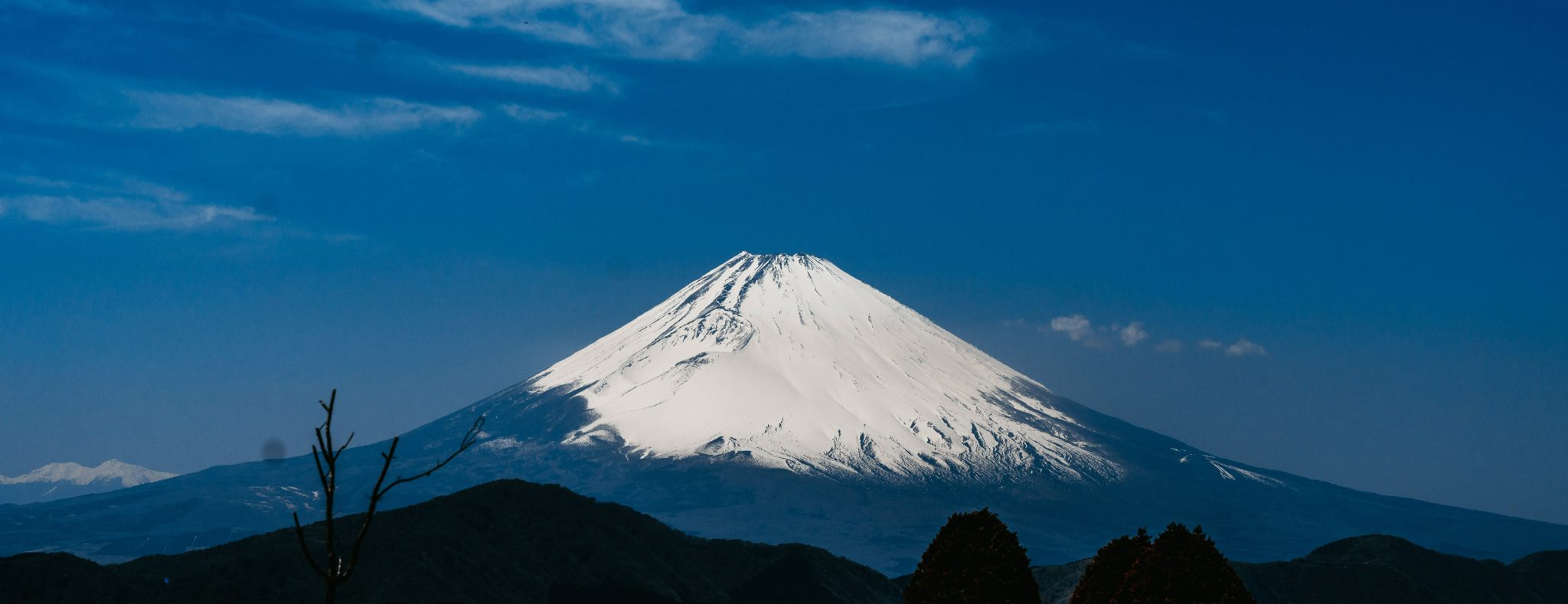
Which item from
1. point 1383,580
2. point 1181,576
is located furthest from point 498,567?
point 1383,580

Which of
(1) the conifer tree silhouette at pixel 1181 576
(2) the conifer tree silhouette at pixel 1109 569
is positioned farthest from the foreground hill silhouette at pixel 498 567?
(1) the conifer tree silhouette at pixel 1181 576

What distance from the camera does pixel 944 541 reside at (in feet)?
148

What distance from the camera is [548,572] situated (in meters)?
74.8

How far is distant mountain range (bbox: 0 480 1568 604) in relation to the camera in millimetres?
65062

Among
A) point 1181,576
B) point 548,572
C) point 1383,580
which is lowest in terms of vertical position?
point 1383,580

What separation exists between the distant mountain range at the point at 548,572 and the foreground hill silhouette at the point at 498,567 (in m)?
0.09

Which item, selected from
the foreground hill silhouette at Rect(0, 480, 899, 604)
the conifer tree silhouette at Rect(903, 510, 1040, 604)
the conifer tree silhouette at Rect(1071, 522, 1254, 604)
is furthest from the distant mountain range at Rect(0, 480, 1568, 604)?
the conifer tree silhouette at Rect(1071, 522, 1254, 604)


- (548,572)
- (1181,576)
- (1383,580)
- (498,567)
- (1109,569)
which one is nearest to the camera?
(1181,576)

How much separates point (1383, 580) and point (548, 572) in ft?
192

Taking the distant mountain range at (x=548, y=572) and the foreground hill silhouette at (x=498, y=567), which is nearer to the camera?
the foreground hill silhouette at (x=498, y=567)

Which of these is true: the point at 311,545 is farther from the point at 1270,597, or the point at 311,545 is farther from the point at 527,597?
the point at 1270,597

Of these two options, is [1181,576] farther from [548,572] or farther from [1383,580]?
[1383,580]

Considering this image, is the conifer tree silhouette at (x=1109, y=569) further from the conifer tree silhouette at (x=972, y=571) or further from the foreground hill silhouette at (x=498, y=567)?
the foreground hill silhouette at (x=498, y=567)

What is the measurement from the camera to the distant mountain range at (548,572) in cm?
6506
